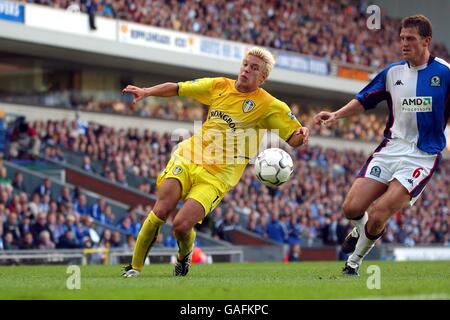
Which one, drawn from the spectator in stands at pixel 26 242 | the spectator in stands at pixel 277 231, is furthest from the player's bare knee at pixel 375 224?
the spectator in stands at pixel 277 231

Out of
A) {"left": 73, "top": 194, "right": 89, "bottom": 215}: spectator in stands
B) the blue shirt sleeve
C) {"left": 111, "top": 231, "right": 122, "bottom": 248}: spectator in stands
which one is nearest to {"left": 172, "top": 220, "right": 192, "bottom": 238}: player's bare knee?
the blue shirt sleeve

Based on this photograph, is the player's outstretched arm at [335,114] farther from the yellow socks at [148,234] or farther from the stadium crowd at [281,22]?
the stadium crowd at [281,22]

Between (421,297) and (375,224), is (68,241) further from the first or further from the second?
(421,297)

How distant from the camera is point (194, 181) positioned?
398 inches

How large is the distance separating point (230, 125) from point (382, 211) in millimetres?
1972

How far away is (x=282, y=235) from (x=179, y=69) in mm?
10552

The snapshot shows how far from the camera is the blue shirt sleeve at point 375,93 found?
10.2 meters

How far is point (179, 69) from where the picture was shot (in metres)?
35.1

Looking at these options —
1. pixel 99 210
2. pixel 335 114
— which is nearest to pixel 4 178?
pixel 99 210

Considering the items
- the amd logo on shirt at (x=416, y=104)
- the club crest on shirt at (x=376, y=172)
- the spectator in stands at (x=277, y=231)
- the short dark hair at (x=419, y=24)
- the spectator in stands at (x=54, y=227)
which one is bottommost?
the spectator in stands at (x=277, y=231)

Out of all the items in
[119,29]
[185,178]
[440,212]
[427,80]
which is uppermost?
[119,29]

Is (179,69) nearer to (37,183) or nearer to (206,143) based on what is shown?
(37,183)

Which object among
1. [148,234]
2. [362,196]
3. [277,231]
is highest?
[362,196]

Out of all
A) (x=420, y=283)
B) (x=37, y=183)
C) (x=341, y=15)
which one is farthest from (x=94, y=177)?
(x=341, y=15)
